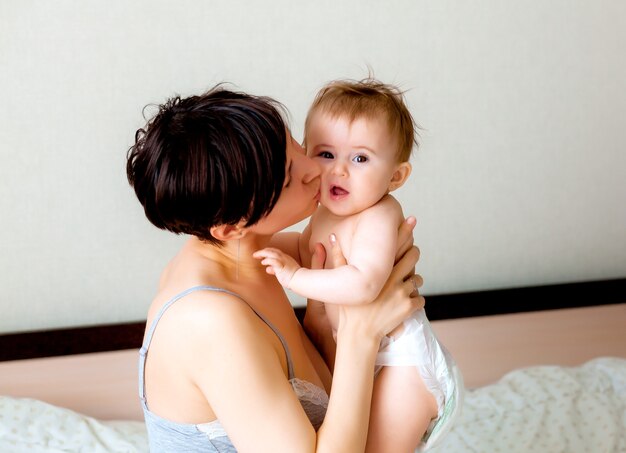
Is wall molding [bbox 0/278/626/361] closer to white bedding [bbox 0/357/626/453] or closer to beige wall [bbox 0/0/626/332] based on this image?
beige wall [bbox 0/0/626/332]

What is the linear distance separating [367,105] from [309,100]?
1162 mm

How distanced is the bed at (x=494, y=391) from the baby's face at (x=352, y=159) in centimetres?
97

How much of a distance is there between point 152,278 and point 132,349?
0.24 m

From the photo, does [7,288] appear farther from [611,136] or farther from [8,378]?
[611,136]

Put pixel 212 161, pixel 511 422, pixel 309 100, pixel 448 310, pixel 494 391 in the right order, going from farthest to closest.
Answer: pixel 448 310 → pixel 309 100 → pixel 494 391 → pixel 511 422 → pixel 212 161

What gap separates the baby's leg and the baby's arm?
17cm

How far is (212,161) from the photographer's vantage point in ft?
3.77

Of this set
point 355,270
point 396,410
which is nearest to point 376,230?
point 355,270

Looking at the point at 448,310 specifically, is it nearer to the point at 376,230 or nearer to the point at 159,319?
the point at 376,230

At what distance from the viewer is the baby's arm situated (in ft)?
4.27

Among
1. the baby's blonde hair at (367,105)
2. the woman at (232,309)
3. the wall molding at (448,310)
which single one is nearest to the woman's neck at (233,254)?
the woman at (232,309)

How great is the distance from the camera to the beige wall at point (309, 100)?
2.36 m

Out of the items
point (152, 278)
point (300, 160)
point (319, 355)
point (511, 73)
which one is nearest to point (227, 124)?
point (300, 160)

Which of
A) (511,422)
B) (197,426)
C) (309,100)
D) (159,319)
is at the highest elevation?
(309,100)
